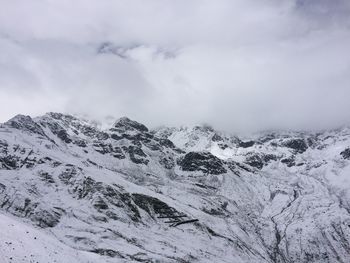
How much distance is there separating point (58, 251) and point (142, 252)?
100 m

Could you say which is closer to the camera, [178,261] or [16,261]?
[16,261]

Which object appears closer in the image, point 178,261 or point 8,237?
point 8,237

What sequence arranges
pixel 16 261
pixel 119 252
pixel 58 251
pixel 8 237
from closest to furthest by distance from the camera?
pixel 16 261, pixel 8 237, pixel 58 251, pixel 119 252

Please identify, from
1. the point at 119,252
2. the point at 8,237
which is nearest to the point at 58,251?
the point at 8,237

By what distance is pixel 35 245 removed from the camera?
3691 inches

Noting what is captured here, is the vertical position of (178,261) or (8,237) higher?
(178,261)

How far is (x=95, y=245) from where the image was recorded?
197750 mm

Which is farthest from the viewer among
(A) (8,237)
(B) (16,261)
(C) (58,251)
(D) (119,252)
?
(D) (119,252)

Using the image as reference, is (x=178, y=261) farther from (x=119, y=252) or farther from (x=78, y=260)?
(x=78, y=260)

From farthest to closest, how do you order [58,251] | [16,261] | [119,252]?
1. [119,252]
2. [58,251]
3. [16,261]

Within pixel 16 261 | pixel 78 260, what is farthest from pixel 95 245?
pixel 16 261

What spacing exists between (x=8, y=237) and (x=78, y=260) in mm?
14721

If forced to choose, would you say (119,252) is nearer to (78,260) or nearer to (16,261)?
(78,260)

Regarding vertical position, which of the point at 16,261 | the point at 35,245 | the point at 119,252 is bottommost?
the point at 16,261
